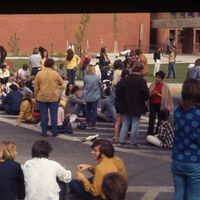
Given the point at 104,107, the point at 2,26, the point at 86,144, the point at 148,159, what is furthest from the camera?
the point at 2,26

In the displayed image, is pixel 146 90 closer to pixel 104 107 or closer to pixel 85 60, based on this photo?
pixel 104 107

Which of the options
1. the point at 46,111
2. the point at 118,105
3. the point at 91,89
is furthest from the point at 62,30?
the point at 118,105

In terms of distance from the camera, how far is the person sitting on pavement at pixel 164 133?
1273 centimetres

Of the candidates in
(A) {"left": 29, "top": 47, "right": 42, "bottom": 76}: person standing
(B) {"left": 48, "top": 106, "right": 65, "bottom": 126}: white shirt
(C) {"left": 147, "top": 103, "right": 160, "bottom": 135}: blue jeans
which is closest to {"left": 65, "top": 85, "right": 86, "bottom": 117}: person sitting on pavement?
(B) {"left": 48, "top": 106, "right": 65, "bottom": 126}: white shirt

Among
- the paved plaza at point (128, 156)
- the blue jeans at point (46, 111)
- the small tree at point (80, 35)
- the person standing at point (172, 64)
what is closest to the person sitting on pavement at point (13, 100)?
the paved plaza at point (128, 156)

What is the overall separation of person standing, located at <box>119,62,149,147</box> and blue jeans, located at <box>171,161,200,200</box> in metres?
5.64

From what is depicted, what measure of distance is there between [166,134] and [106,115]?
3.98 m

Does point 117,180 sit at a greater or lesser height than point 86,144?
greater

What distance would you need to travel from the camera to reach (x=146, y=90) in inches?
492

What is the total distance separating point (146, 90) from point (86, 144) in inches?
→ 70.5

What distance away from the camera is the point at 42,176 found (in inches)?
288

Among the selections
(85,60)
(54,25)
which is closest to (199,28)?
(54,25)

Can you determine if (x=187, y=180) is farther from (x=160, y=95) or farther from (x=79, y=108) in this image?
(x=79, y=108)
